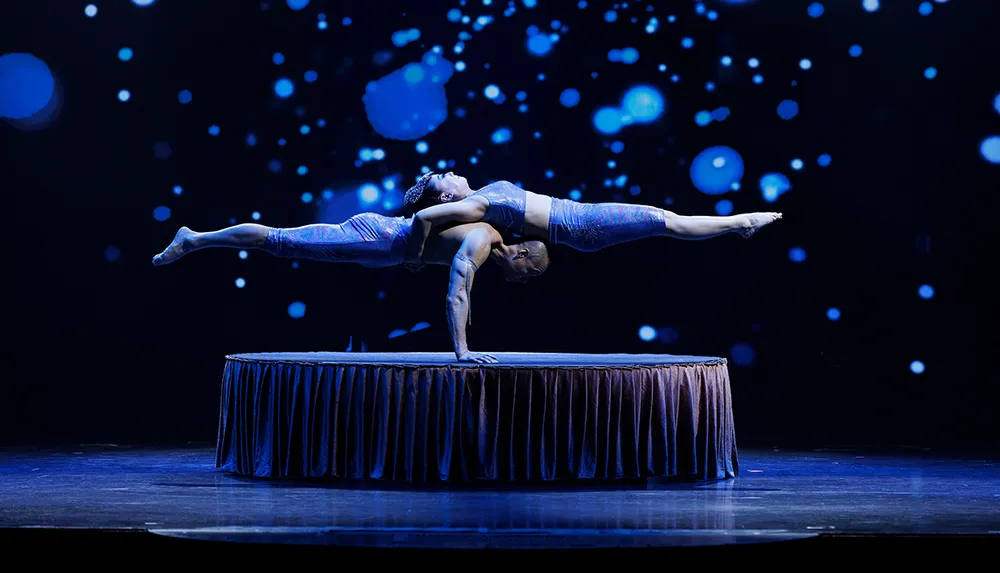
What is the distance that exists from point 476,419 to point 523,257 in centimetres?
76

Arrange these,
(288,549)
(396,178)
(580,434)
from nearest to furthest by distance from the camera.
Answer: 1. (288,549)
2. (580,434)
3. (396,178)

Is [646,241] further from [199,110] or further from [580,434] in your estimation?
[199,110]

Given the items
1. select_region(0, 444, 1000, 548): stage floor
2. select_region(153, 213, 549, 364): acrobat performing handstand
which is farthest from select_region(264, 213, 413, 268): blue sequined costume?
select_region(0, 444, 1000, 548): stage floor

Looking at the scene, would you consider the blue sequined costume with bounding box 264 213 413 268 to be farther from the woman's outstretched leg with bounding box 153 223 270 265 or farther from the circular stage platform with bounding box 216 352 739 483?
the circular stage platform with bounding box 216 352 739 483

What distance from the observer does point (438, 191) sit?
4.84 metres

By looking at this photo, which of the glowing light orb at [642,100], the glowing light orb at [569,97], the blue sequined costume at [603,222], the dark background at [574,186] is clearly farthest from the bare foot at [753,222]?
the glowing light orb at [569,97]

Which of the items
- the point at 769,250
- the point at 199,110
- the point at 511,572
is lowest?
the point at 511,572

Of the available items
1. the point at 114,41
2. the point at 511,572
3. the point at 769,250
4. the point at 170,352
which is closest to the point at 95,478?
the point at 170,352

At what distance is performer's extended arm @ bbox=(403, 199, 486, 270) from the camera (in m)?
4.67

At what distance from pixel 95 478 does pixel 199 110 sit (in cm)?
215

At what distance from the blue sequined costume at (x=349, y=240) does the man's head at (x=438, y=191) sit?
99 millimetres

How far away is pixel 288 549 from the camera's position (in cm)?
322

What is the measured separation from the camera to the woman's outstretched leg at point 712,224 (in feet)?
15.4

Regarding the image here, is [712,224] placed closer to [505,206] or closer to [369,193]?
[505,206]
